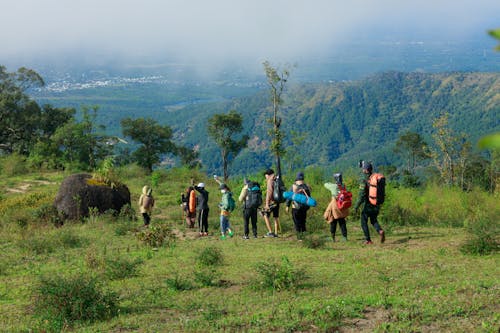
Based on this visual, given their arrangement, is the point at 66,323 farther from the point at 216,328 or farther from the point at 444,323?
the point at 444,323

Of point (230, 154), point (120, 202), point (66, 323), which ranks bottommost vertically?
point (230, 154)

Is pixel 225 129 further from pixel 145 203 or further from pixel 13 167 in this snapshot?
pixel 145 203

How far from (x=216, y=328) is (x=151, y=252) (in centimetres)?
545

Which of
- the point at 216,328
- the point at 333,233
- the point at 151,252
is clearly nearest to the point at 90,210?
the point at 151,252

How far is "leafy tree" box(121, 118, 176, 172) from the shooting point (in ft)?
189

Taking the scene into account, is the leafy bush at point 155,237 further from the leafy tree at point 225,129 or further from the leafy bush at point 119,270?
the leafy tree at point 225,129

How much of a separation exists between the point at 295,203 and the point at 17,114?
41.8m

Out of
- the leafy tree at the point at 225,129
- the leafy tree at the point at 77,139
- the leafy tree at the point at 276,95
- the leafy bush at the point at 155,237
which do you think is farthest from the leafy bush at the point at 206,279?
the leafy tree at the point at 225,129

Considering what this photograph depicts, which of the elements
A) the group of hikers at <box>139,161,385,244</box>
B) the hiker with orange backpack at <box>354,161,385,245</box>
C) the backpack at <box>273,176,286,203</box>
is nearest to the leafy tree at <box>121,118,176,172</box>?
the group of hikers at <box>139,161,385,244</box>

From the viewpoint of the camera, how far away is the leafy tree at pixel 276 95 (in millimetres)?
30734

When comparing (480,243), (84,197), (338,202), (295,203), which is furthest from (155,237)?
(480,243)

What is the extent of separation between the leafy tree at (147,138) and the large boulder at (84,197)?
40.4 meters

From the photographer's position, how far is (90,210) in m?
15.8

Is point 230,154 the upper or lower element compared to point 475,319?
lower
